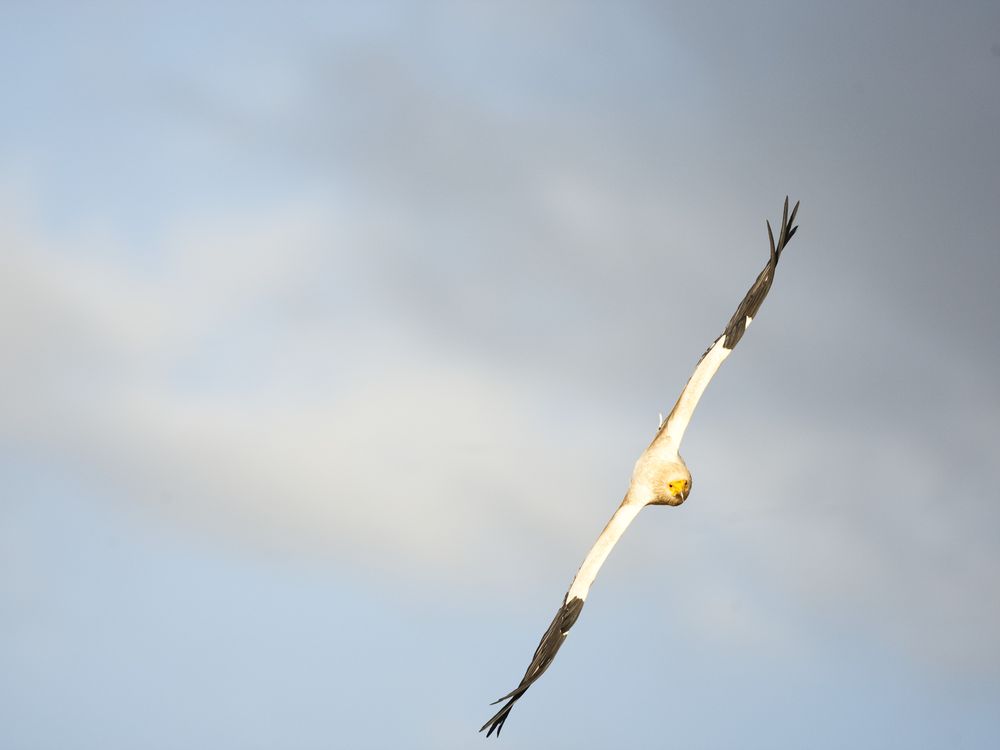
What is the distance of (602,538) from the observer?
26906mm

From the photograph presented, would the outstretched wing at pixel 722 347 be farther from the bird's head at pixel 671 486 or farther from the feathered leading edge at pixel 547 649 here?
the feathered leading edge at pixel 547 649

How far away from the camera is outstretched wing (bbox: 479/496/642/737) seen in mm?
25266

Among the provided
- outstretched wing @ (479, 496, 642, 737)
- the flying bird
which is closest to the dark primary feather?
the flying bird

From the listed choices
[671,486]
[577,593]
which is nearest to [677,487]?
Result: [671,486]

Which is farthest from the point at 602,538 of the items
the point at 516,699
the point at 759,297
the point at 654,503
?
the point at 759,297

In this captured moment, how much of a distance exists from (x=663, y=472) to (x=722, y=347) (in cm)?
321

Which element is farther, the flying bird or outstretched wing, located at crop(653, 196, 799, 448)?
outstretched wing, located at crop(653, 196, 799, 448)

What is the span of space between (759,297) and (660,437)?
13.2 feet

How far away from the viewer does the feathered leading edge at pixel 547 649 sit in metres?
23.6

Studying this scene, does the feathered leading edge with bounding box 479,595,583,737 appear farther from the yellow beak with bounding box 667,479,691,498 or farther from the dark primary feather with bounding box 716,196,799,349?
the dark primary feather with bounding box 716,196,799,349

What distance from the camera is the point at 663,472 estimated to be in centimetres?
2750

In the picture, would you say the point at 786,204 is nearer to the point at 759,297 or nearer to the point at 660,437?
the point at 759,297

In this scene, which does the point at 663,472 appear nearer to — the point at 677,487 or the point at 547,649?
the point at 677,487

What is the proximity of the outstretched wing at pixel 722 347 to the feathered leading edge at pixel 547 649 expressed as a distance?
4.35 metres
